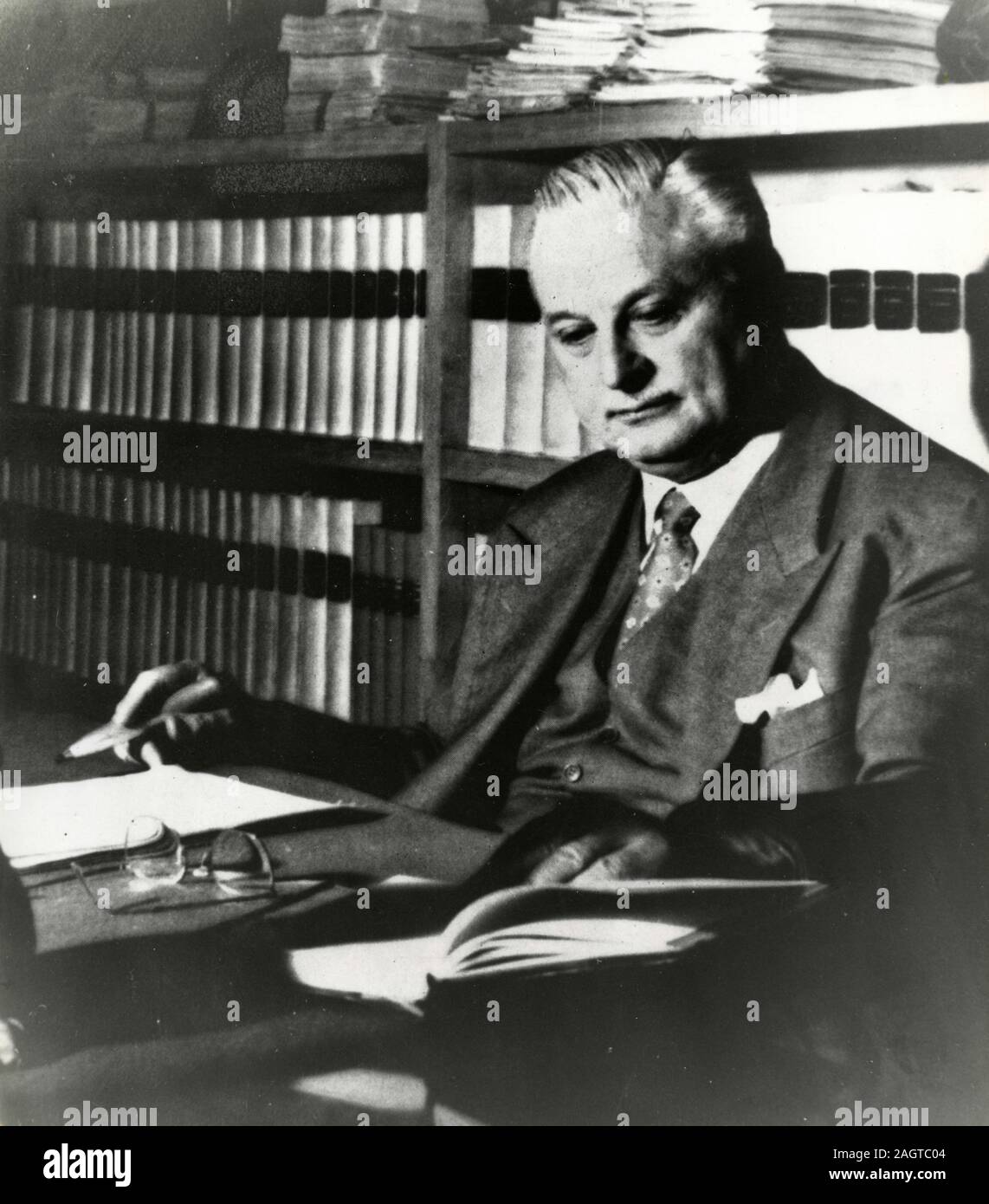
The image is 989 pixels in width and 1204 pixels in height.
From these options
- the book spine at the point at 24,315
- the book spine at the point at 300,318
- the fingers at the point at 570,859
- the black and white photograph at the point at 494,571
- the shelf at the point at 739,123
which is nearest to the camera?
the shelf at the point at 739,123

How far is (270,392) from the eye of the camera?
76.5 inches

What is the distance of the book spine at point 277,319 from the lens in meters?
Answer: 1.92

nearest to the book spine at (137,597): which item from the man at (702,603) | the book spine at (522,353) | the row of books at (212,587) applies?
the row of books at (212,587)

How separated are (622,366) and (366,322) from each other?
1.27 ft

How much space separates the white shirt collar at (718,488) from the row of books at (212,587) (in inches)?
15.7

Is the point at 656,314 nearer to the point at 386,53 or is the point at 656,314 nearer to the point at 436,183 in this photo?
the point at 436,183

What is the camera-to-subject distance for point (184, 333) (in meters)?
1.96

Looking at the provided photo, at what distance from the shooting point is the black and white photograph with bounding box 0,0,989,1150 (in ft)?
5.60

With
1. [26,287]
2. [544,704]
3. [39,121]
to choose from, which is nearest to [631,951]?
[544,704]

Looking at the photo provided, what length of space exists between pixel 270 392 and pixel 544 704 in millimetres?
620

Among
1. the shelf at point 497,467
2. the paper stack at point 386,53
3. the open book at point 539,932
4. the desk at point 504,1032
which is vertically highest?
the paper stack at point 386,53

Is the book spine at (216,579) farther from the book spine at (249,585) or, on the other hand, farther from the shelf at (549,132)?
the shelf at (549,132)

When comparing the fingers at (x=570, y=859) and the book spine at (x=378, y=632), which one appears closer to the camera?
the fingers at (x=570, y=859)

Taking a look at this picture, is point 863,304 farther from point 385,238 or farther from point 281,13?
point 281,13
